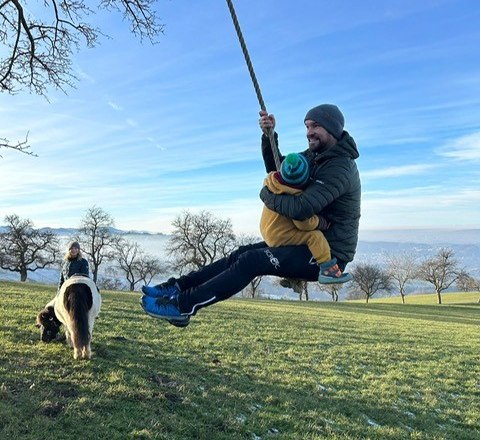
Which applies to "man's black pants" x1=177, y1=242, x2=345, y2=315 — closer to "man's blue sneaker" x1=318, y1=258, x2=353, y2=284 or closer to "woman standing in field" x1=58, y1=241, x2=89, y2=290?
"man's blue sneaker" x1=318, y1=258, x2=353, y2=284

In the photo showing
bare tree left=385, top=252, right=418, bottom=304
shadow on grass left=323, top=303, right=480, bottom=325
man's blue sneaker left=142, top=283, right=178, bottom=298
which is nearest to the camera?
man's blue sneaker left=142, top=283, right=178, bottom=298

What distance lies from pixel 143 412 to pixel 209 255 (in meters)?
53.9

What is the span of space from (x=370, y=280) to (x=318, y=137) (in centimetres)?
8481

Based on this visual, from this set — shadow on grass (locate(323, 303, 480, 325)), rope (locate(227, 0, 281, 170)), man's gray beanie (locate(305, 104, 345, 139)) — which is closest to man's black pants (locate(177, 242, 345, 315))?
rope (locate(227, 0, 281, 170))

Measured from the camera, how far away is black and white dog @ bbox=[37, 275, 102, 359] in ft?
30.1

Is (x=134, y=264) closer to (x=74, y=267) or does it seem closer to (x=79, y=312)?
(x=74, y=267)

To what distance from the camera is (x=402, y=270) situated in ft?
313

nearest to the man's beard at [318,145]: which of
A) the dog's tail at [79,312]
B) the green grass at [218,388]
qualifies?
the green grass at [218,388]

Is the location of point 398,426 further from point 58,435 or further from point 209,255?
point 209,255

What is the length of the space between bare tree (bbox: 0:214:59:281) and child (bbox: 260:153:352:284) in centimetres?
6108

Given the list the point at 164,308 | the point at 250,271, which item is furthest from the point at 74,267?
the point at 250,271

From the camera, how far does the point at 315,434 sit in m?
7.32

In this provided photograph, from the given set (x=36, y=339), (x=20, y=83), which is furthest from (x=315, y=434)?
(x=20, y=83)

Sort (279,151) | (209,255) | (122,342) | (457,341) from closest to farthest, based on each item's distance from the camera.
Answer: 1. (279,151)
2. (122,342)
3. (457,341)
4. (209,255)
